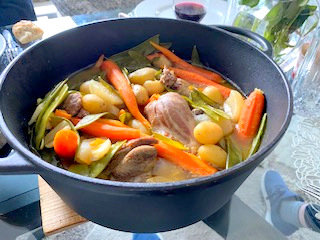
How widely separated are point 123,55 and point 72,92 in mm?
273

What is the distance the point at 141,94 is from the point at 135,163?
0.92 ft

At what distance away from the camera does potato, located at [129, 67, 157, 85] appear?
3.38ft

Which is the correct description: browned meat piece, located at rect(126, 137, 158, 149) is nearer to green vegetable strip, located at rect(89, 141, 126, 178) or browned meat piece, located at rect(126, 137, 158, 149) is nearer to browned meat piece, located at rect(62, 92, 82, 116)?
green vegetable strip, located at rect(89, 141, 126, 178)

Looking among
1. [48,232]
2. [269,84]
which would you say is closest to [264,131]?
[269,84]

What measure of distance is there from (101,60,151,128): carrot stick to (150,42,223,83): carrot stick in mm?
169

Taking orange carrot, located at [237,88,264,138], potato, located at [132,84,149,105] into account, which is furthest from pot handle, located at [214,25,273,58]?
Answer: potato, located at [132,84,149,105]

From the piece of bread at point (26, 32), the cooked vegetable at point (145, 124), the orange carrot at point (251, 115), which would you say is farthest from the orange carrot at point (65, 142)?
the piece of bread at point (26, 32)

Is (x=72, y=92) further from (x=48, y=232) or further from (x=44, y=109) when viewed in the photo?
(x=48, y=232)

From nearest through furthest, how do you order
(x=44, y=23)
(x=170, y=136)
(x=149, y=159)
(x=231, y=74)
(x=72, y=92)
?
(x=149, y=159), (x=170, y=136), (x=72, y=92), (x=231, y=74), (x=44, y=23)

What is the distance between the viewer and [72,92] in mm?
952

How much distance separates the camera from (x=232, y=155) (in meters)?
0.82

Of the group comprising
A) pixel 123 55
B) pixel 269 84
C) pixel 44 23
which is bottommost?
pixel 44 23

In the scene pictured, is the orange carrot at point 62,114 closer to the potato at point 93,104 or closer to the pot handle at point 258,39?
the potato at point 93,104

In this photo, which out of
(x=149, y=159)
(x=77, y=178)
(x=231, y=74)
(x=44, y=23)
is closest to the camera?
(x=77, y=178)
